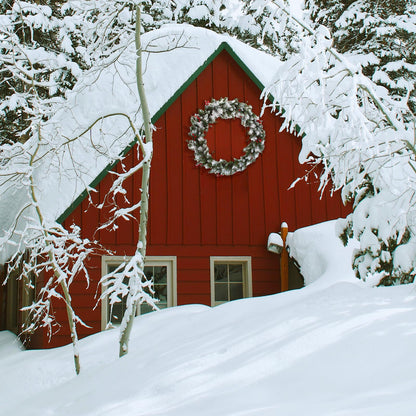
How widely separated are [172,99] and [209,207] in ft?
6.72

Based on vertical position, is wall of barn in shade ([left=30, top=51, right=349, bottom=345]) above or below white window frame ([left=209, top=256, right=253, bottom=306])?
above

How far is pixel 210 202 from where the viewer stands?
9.98 m

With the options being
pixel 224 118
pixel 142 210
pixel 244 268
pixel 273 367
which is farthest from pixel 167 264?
pixel 273 367

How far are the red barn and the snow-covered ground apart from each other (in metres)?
2.85

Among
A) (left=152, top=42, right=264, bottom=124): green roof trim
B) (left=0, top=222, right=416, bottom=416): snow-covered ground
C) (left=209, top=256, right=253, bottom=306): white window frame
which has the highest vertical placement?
(left=152, top=42, right=264, bottom=124): green roof trim

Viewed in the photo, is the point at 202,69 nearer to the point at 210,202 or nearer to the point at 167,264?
the point at 210,202

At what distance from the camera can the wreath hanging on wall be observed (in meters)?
9.98

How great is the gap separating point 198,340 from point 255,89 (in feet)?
21.1

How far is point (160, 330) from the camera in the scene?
715cm

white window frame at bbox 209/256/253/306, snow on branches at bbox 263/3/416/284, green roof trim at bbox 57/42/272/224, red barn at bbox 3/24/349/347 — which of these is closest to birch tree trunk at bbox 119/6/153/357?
snow on branches at bbox 263/3/416/284

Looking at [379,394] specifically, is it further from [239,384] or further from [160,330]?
[160,330]

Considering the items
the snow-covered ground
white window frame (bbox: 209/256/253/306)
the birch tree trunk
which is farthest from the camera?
white window frame (bbox: 209/256/253/306)

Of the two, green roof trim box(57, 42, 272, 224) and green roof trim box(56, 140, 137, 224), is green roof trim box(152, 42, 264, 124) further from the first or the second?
green roof trim box(56, 140, 137, 224)

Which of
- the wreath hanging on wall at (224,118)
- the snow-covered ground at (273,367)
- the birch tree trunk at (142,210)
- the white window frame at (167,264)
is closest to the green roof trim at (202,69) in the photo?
the wreath hanging on wall at (224,118)
